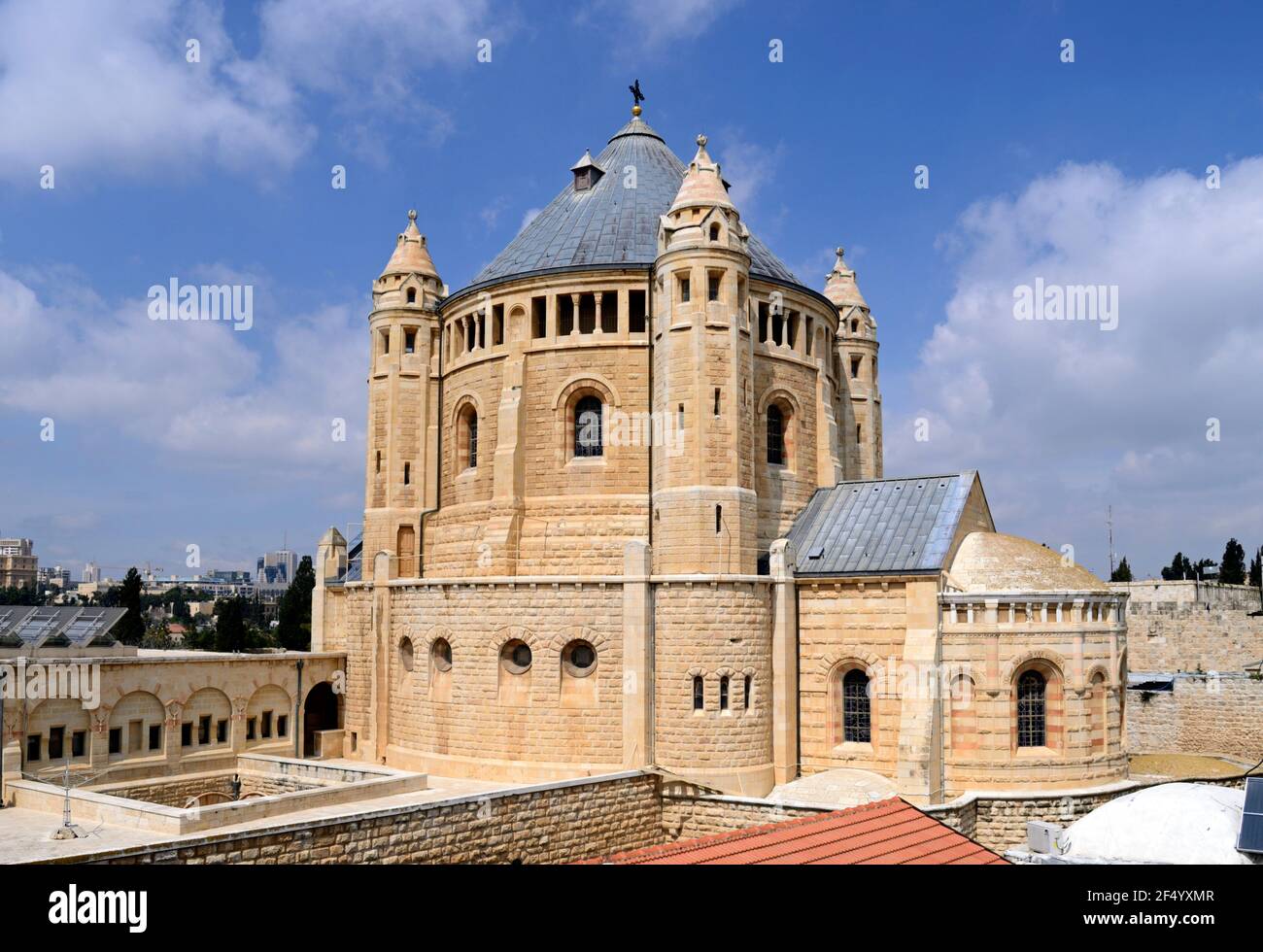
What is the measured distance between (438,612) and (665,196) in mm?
→ 17991

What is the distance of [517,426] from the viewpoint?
36031 mm

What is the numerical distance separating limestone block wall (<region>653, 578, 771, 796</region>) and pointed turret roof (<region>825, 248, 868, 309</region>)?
18.8 meters

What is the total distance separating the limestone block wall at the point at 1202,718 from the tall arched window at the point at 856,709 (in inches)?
604

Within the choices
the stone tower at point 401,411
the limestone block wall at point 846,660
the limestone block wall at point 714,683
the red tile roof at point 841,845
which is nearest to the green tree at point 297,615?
the stone tower at point 401,411

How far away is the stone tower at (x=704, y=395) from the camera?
1272 inches

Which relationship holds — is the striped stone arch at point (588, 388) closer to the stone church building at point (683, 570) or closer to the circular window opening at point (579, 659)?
the stone church building at point (683, 570)

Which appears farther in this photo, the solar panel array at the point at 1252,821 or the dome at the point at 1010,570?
the dome at the point at 1010,570

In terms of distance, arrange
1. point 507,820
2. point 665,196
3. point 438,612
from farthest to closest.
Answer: point 665,196 → point 438,612 → point 507,820

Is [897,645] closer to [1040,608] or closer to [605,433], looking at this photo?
[1040,608]

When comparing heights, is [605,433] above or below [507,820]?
above

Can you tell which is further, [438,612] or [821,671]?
[438,612]

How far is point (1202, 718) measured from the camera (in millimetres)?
41656
